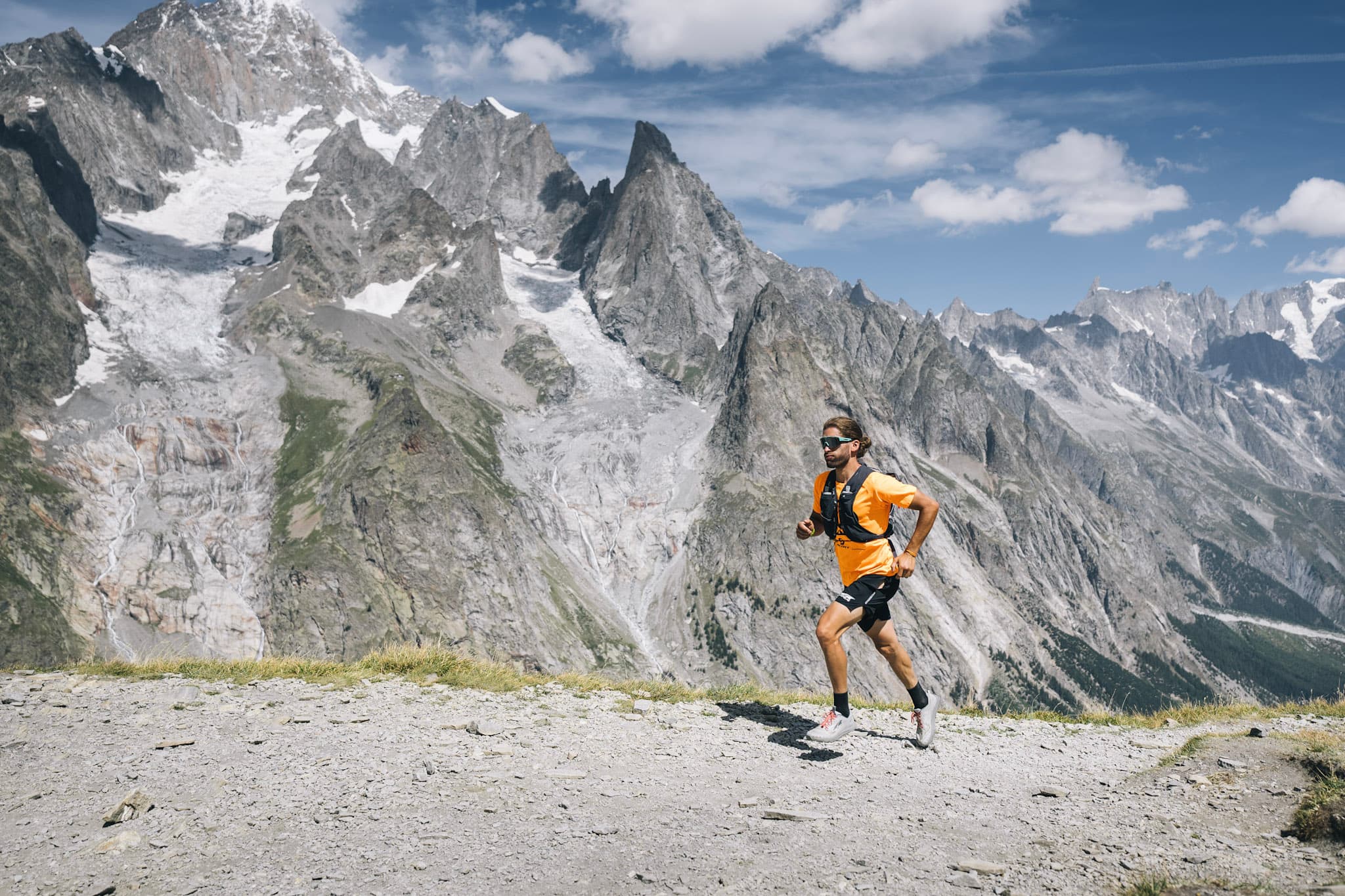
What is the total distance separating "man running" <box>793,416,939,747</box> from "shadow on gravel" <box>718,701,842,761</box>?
271mm

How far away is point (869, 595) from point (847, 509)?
129 centimetres

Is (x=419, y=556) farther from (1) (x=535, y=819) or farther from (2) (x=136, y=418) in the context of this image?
(1) (x=535, y=819)

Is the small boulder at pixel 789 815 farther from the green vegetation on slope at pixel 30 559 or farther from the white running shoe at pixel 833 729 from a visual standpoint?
the green vegetation on slope at pixel 30 559

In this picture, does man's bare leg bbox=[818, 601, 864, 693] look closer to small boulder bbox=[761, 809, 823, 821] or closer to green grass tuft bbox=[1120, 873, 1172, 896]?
small boulder bbox=[761, 809, 823, 821]

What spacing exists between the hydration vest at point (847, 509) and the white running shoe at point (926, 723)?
2896 mm

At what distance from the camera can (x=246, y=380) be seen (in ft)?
589

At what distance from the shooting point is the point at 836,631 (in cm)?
1072

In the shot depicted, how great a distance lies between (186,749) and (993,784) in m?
10.6

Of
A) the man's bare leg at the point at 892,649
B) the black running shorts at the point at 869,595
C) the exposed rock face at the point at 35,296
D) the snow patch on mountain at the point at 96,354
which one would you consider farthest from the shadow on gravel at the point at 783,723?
the snow patch on mountain at the point at 96,354

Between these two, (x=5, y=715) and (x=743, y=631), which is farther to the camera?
(x=743, y=631)

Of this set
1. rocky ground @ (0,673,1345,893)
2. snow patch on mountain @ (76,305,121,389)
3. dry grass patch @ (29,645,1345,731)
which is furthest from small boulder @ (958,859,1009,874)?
snow patch on mountain @ (76,305,121,389)

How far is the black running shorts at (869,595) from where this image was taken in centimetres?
1077

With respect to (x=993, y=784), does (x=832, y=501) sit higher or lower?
higher

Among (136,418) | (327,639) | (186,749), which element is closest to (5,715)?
(186,749)
